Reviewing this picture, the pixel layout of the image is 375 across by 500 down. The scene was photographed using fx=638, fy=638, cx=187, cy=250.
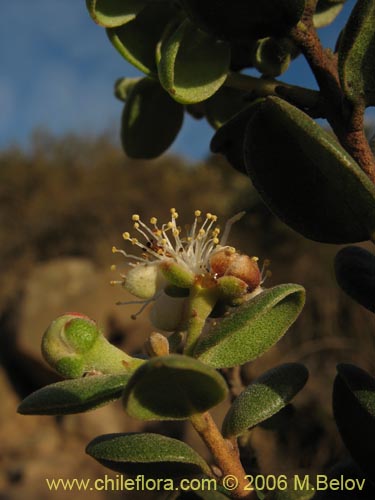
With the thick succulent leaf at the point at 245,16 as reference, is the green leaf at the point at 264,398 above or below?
below

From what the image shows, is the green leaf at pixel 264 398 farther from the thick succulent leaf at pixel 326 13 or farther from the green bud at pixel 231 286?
the thick succulent leaf at pixel 326 13

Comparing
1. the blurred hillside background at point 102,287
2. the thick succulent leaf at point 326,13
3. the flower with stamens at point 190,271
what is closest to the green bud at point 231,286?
the flower with stamens at point 190,271

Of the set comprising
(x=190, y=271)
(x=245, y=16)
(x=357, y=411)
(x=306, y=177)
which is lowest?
(x=357, y=411)

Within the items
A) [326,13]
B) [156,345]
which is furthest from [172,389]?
[326,13]

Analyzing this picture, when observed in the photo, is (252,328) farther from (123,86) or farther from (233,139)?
(123,86)

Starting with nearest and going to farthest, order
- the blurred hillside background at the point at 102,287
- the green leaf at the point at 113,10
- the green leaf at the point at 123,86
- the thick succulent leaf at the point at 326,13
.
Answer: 1. the green leaf at the point at 113,10
2. the thick succulent leaf at the point at 326,13
3. the green leaf at the point at 123,86
4. the blurred hillside background at the point at 102,287

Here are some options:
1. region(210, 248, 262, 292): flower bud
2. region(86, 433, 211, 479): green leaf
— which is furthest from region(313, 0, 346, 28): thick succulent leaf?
region(86, 433, 211, 479): green leaf

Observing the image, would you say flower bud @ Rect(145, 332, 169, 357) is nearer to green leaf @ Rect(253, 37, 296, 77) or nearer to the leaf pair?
the leaf pair
